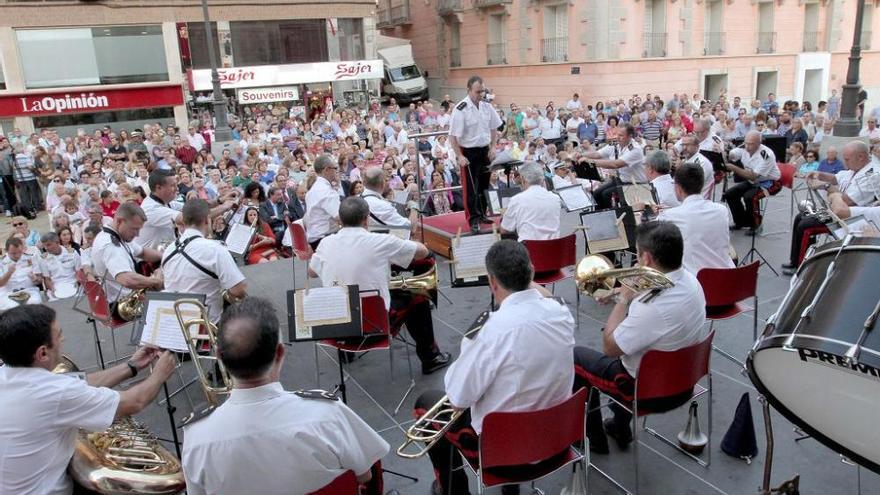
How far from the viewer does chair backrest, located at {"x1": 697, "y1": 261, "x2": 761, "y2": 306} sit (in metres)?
4.46

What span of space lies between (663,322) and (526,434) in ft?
3.54

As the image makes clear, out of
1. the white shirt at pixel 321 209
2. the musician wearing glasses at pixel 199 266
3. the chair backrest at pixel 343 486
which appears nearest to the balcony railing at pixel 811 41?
the white shirt at pixel 321 209

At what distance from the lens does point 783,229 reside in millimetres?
8719

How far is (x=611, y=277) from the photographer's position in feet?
12.3

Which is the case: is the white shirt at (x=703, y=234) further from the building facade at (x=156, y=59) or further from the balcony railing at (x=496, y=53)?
the balcony railing at (x=496, y=53)

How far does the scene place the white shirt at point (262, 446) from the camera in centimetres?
224

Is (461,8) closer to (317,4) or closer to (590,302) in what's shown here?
(317,4)

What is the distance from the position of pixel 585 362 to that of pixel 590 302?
2.74 meters

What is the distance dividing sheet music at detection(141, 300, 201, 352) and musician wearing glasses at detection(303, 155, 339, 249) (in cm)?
329

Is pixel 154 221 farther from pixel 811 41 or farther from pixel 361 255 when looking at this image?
pixel 811 41

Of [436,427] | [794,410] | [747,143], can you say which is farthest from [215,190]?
[794,410]

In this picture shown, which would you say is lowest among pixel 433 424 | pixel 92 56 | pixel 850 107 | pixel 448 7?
pixel 433 424

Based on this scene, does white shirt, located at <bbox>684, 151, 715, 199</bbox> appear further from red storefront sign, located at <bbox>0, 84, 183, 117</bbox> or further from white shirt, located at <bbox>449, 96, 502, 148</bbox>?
red storefront sign, located at <bbox>0, 84, 183, 117</bbox>

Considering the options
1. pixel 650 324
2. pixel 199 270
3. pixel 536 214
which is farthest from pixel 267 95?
pixel 650 324
